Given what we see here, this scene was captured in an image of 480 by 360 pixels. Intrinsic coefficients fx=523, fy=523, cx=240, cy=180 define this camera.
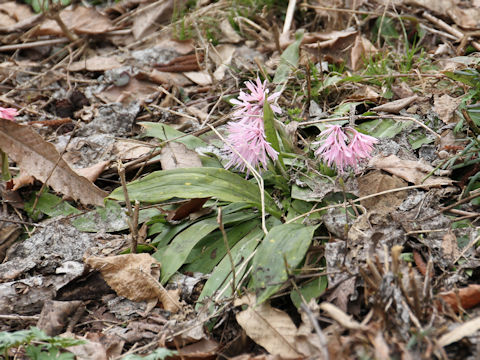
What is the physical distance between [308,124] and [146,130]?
76cm

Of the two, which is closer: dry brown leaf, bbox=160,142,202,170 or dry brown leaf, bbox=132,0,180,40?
dry brown leaf, bbox=160,142,202,170

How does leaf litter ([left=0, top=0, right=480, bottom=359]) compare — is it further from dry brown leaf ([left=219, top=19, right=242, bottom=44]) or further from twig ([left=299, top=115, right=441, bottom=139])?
dry brown leaf ([left=219, top=19, right=242, bottom=44])

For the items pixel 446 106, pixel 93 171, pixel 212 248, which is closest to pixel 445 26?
pixel 446 106

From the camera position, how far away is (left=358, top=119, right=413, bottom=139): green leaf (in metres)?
2.03

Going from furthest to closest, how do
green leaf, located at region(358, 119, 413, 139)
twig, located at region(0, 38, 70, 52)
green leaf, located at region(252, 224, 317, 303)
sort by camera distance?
1. twig, located at region(0, 38, 70, 52)
2. green leaf, located at region(358, 119, 413, 139)
3. green leaf, located at region(252, 224, 317, 303)

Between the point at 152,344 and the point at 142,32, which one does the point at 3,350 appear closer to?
the point at 152,344

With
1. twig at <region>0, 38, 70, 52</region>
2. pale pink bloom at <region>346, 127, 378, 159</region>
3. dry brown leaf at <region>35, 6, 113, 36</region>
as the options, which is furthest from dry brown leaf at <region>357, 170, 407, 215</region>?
twig at <region>0, 38, 70, 52</region>

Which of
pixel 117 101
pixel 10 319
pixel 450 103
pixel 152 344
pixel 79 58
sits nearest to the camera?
pixel 152 344

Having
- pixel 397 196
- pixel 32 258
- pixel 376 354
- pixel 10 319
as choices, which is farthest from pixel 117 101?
pixel 376 354

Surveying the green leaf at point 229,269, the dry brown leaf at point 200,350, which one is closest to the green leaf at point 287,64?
the green leaf at point 229,269

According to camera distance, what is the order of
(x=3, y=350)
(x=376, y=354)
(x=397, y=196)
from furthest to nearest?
(x=397, y=196) → (x=3, y=350) → (x=376, y=354)

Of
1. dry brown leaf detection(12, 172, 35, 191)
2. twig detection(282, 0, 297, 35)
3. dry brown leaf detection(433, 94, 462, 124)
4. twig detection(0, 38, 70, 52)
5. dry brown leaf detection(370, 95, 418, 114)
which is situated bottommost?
dry brown leaf detection(12, 172, 35, 191)

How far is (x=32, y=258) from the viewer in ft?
6.07

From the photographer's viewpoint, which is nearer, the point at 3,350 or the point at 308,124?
the point at 3,350
